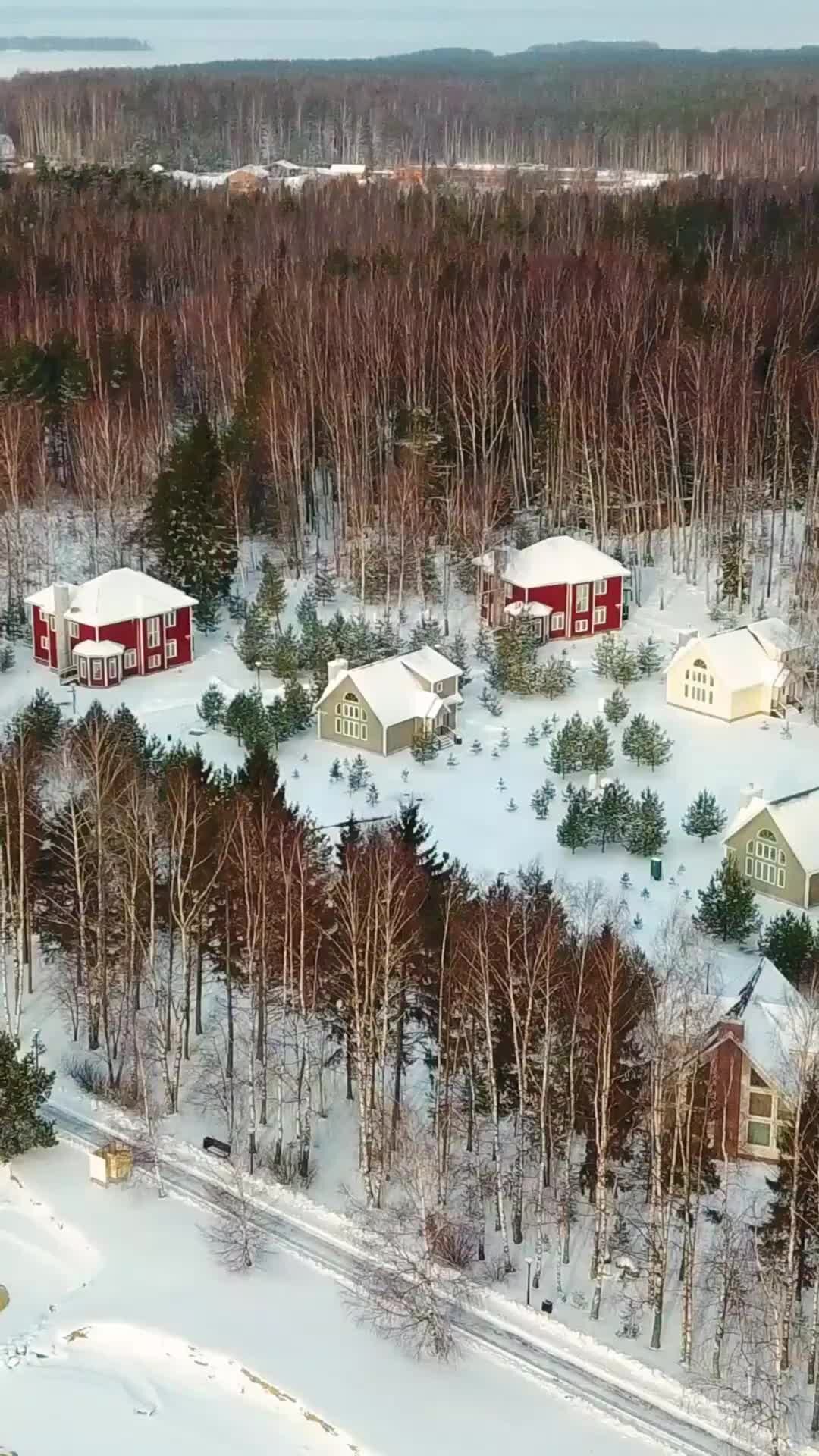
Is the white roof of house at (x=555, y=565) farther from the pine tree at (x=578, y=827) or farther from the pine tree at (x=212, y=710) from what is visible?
the pine tree at (x=578, y=827)

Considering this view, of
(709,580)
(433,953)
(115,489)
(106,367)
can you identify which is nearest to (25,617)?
(115,489)

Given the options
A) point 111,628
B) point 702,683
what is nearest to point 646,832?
point 702,683

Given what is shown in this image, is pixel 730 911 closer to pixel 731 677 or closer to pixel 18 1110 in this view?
pixel 731 677

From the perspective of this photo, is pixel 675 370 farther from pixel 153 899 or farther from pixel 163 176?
pixel 163 176

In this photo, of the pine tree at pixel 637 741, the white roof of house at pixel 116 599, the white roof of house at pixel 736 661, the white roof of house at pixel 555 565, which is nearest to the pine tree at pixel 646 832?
the pine tree at pixel 637 741

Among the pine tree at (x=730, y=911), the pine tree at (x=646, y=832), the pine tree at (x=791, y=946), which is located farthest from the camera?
the pine tree at (x=646, y=832)

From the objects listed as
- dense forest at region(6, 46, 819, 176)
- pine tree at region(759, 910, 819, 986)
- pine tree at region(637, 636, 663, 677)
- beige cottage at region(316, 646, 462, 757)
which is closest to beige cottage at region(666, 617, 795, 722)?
pine tree at region(637, 636, 663, 677)

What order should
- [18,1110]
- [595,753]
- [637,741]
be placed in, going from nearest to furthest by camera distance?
[18,1110] < [595,753] < [637,741]
